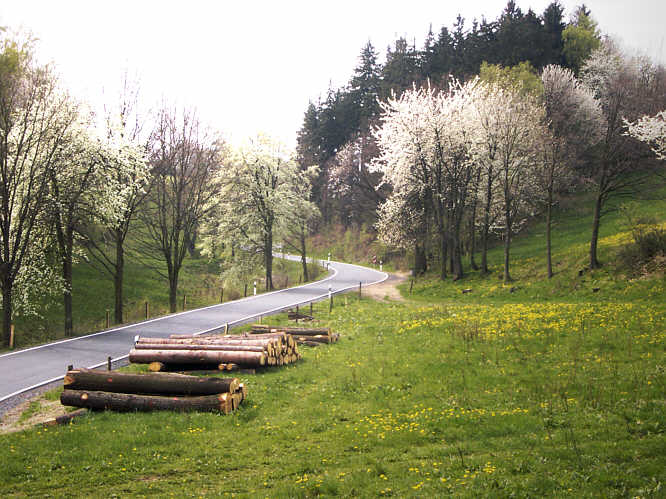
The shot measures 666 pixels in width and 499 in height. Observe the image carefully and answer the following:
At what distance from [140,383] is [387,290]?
26.5 m

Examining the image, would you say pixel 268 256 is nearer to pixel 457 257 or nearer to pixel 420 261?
pixel 420 261

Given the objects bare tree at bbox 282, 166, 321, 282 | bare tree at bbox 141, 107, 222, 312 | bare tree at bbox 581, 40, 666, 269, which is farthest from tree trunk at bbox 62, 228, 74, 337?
bare tree at bbox 581, 40, 666, 269

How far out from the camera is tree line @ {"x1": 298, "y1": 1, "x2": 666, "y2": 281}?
101 ft

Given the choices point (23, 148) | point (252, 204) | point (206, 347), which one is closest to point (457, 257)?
point (252, 204)

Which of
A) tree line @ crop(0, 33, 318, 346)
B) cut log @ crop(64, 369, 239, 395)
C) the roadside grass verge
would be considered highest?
tree line @ crop(0, 33, 318, 346)

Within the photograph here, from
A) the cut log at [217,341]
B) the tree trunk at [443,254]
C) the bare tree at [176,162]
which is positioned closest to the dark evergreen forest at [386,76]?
the tree trunk at [443,254]

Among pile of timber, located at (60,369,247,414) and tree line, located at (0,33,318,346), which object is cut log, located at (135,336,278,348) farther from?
tree line, located at (0,33,318,346)

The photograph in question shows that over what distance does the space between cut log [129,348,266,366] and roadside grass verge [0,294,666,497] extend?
0.54m

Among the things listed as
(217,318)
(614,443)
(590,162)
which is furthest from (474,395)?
(590,162)

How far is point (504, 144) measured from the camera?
108ft

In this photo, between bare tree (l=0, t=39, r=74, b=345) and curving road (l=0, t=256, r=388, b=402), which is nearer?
curving road (l=0, t=256, r=388, b=402)

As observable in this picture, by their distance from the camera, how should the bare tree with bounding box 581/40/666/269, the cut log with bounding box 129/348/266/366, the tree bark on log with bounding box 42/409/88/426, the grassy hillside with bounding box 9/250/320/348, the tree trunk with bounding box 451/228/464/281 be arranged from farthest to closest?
the tree trunk with bounding box 451/228/464/281 < the grassy hillside with bounding box 9/250/320/348 < the bare tree with bounding box 581/40/666/269 < the cut log with bounding box 129/348/266/366 < the tree bark on log with bounding box 42/409/88/426

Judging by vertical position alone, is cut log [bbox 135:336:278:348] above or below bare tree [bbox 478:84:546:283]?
below

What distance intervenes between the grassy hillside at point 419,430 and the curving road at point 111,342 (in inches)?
185
